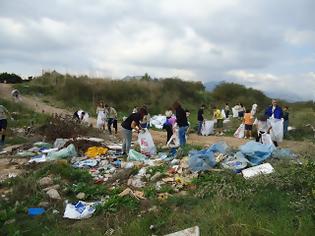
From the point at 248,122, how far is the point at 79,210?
10365 mm

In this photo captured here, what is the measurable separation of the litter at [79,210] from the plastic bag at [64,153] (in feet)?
11.4

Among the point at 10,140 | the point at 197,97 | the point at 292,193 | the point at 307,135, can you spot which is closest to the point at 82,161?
the point at 10,140

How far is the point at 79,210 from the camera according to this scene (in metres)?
6.96

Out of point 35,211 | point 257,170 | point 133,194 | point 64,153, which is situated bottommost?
point 35,211

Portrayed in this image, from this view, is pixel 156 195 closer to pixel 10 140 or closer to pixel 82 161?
pixel 82 161

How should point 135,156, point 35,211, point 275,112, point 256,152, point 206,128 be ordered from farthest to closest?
point 206,128
point 275,112
point 135,156
point 256,152
point 35,211

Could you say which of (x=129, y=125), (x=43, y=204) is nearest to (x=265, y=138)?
(x=129, y=125)

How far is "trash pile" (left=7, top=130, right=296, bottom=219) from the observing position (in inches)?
304

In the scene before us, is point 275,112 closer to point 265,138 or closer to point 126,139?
point 265,138

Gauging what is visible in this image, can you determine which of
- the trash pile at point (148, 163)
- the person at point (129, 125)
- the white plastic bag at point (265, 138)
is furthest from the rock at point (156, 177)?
the white plastic bag at point (265, 138)

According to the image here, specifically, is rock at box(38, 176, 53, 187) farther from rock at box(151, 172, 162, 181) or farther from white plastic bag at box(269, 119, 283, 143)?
white plastic bag at box(269, 119, 283, 143)

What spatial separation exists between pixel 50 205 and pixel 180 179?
2301mm

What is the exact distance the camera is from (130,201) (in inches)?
272

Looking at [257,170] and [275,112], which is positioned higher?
[275,112]
